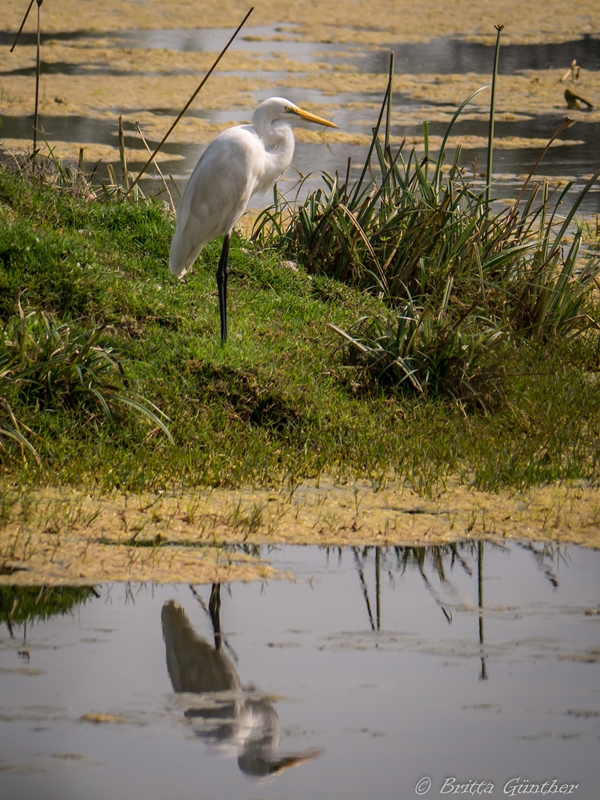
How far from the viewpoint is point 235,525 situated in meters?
4.07

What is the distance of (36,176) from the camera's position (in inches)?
284

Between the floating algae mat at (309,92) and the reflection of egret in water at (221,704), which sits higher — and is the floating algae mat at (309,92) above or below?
above

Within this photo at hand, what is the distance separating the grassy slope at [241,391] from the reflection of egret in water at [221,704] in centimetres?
120

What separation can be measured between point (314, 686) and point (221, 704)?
0.27m

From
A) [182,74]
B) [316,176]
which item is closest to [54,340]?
[316,176]

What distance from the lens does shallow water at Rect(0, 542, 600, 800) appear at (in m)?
2.69

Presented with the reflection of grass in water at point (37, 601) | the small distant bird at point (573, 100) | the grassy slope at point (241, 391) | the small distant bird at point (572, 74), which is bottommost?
the reflection of grass in water at point (37, 601)

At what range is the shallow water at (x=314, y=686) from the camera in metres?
2.69

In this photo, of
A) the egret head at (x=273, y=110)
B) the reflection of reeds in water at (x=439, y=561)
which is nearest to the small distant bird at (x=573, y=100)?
the egret head at (x=273, y=110)

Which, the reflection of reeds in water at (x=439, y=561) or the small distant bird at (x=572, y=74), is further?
the small distant bird at (x=572, y=74)

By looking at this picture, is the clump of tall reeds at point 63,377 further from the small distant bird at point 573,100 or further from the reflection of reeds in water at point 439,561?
the small distant bird at point 573,100

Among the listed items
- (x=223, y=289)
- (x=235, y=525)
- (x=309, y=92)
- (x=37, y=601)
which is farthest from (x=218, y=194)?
(x=309, y=92)

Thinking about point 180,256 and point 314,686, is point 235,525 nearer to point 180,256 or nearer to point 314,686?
point 314,686

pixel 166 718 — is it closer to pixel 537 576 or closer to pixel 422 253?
pixel 537 576
